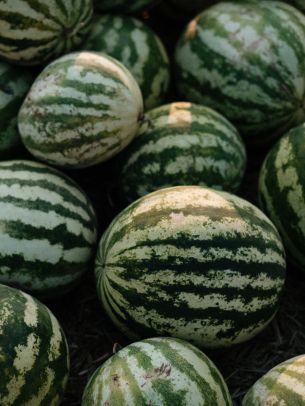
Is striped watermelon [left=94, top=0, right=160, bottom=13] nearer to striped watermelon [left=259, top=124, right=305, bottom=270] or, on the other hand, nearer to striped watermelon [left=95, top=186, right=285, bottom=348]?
striped watermelon [left=259, top=124, right=305, bottom=270]

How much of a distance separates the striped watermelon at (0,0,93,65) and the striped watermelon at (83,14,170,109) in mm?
184

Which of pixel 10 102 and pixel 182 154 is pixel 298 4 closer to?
pixel 182 154

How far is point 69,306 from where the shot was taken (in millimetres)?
2783

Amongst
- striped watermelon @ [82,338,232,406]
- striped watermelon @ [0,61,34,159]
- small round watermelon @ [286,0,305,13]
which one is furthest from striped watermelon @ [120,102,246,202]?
small round watermelon @ [286,0,305,13]

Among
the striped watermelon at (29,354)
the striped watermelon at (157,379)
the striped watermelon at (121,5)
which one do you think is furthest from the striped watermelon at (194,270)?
the striped watermelon at (121,5)

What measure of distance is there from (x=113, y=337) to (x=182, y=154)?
0.77 meters

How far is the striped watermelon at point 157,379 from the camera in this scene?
6.29 ft

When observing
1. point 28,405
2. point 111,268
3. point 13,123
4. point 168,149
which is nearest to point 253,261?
point 111,268

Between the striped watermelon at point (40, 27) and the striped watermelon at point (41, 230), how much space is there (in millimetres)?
466

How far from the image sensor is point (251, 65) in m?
2.92

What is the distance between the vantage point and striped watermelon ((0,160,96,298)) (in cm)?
235

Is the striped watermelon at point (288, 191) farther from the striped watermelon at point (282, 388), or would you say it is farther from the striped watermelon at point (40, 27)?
the striped watermelon at point (40, 27)

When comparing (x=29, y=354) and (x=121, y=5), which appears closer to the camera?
(x=29, y=354)

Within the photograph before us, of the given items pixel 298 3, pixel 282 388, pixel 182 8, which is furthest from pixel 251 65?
pixel 282 388
